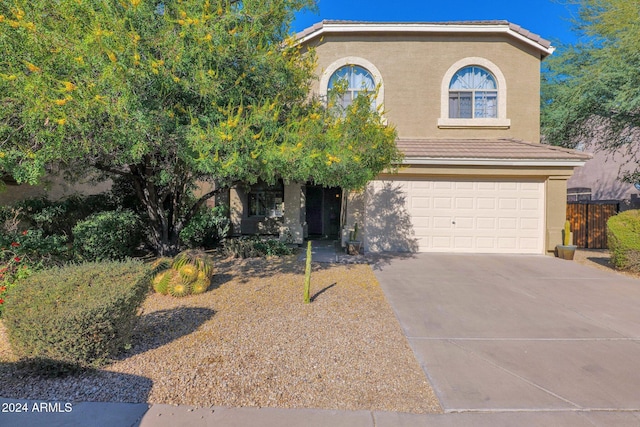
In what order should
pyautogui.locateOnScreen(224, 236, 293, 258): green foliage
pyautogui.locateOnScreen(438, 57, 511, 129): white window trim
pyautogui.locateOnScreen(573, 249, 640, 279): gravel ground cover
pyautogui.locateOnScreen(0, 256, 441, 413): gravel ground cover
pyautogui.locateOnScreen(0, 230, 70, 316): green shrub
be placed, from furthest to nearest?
pyautogui.locateOnScreen(438, 57, 511, 129): white window trim
pyautogui.locateOnScreen(224, 236, 293, 258): green foliage
pyautogui.locateOnScreen(573, 249, 640, 279): gravel ground cover
pyautogui.locateOnScreen(0, 230, 70, 316): green shrub
pyautogui.locateOnScreen(0, 256, 441, 413): gravel ground cover

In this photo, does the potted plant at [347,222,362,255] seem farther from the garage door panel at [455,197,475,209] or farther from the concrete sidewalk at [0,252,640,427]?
the garage door panel at [455,197,475,209]

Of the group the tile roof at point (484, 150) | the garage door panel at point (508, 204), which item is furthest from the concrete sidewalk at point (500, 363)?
the tile roof at point (484, 150)

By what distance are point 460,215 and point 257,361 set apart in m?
8.73

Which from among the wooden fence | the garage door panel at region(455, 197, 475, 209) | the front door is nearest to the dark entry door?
the front door

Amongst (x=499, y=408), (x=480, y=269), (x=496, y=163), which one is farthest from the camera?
(x=496, y=163)

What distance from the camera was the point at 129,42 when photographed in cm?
377

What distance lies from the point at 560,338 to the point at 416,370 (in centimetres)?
240

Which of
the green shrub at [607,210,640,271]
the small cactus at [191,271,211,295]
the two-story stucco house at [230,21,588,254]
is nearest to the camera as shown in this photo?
the small cactus at [191,271,211,295]

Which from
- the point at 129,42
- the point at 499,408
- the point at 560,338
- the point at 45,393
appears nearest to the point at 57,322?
the point at 45,393

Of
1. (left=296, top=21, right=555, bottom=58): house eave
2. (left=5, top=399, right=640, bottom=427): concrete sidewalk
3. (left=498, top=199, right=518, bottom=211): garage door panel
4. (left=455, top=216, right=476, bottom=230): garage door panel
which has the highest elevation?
(left=296, top=21, right=555, bottom=58): house eave

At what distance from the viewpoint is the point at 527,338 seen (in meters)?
4.43

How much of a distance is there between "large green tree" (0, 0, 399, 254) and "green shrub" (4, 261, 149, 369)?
1409mm

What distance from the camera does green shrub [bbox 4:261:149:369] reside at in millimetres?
3217

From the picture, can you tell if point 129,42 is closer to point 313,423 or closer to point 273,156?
point 273,156
